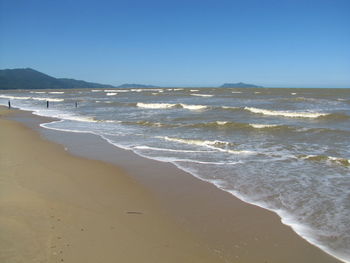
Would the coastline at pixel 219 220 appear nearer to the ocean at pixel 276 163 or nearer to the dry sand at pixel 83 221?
the dry sand at pixel 83 221

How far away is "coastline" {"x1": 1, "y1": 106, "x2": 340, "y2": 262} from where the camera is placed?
14.9 ft

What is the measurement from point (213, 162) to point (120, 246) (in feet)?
19.7

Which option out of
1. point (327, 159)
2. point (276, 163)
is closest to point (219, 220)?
point (276, 163)

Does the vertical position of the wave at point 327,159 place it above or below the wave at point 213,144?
above

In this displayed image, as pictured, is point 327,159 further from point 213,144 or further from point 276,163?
point 213,144

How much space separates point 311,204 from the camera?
651 cm

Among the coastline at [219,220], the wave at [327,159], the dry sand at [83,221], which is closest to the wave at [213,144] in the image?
the wave at [327,159]

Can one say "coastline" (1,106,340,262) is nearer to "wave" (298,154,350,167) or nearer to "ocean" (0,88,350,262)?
"ocean" (0,88,350,262)

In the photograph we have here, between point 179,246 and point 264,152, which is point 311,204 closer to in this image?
point 179,246

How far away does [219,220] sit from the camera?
18.8ft

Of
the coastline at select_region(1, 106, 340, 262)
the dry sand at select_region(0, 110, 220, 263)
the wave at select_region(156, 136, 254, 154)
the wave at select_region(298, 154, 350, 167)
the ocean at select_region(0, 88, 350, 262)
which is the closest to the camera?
the dry sand at select_region(0, 110, 220, 263)

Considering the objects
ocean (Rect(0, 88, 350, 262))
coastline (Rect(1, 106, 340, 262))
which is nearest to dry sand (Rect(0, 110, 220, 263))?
coastline (Rect(1, 106, 340, 262))

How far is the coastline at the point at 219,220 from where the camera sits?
455 cm

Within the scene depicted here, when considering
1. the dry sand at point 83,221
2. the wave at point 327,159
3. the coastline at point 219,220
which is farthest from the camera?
the wave at point 327,159
